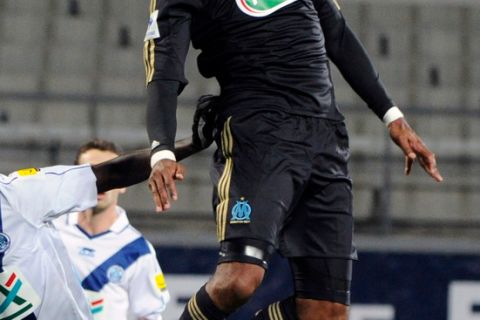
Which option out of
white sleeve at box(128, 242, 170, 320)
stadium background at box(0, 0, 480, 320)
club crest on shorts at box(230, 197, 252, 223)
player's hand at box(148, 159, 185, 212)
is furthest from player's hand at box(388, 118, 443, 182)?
stadium background at box(0, 0, 480, 320)

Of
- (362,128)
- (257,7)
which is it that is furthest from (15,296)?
(362,128)

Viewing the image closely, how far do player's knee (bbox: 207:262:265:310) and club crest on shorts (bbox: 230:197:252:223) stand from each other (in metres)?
0.16

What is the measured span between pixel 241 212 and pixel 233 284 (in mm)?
265

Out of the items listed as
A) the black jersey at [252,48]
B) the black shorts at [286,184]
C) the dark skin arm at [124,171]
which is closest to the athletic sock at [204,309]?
the black shorts at [286,184]

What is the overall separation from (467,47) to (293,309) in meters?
8.44

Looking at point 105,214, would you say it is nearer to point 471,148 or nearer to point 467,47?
point 471,148

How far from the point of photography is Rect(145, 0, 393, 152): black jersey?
420cm

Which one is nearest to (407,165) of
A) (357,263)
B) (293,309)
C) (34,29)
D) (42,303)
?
(293,309)

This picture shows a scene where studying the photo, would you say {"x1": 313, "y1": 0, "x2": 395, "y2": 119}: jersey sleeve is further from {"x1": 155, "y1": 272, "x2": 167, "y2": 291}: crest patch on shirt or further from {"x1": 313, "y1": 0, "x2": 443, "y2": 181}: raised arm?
{"x1": 155, "y1": 272, "x2": 167, "y2": 291}: crest patch on shirt

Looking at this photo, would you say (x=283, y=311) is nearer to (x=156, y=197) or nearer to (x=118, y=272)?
(x=156, y=197)

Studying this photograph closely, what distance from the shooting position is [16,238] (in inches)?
156

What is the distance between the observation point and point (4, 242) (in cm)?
391

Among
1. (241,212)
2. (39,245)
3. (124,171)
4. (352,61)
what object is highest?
(352,61)

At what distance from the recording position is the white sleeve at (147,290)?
599 cm
